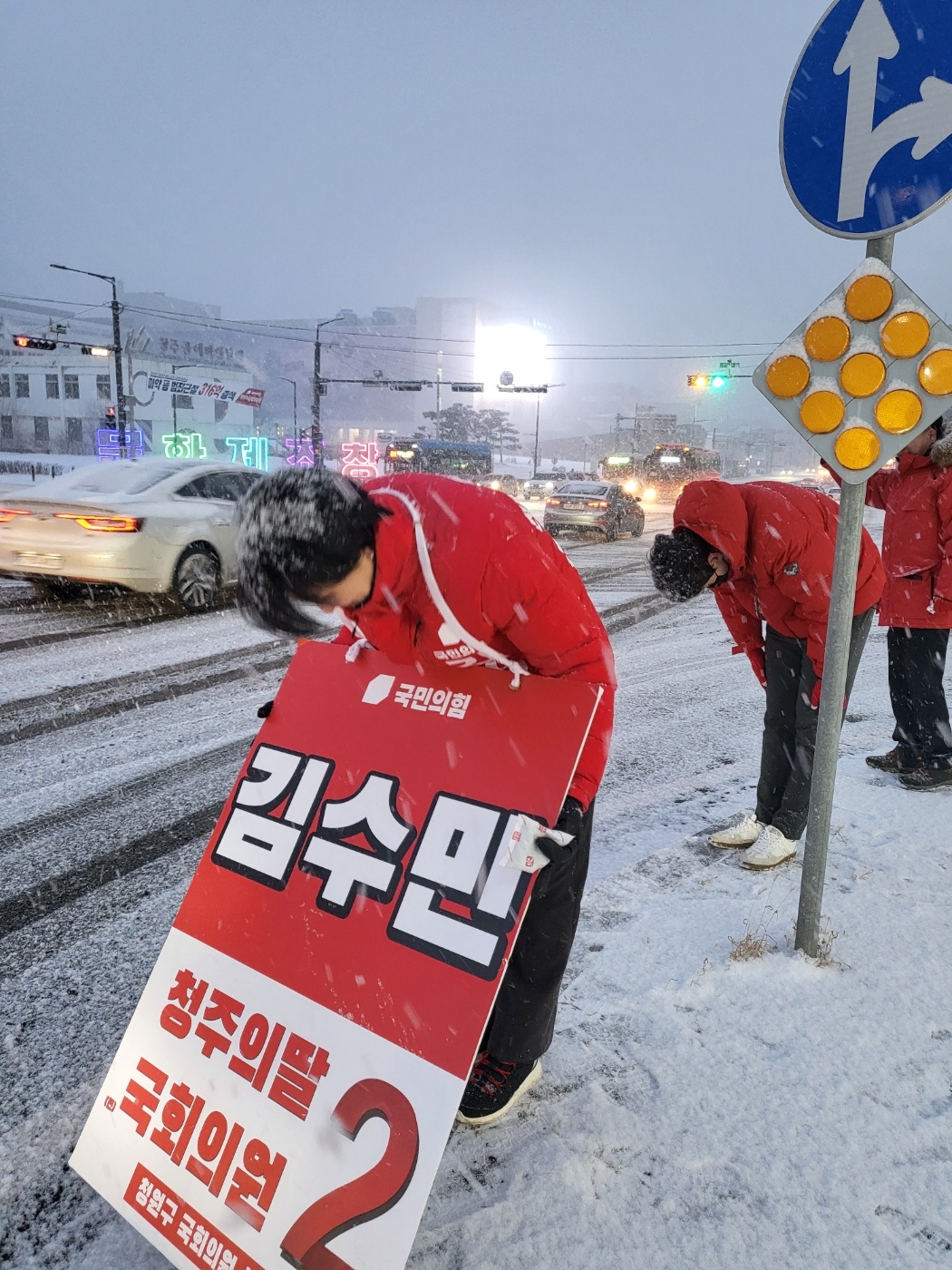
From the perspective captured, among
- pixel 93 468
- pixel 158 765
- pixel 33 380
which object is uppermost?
pixel 33 380

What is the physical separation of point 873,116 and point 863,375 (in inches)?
24.5

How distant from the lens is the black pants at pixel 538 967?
172 cm

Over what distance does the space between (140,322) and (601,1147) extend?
125 meters

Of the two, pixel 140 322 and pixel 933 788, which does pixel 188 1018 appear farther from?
pixel 140 322

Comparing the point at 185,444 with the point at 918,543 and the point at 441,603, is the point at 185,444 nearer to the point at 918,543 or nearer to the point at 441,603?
the point at 918,543

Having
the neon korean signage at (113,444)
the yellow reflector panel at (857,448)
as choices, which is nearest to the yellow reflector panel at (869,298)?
the yellow reflector panel at (857,448)

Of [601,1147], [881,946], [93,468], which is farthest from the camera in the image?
[93,468]

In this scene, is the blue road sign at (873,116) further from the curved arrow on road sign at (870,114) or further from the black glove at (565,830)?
the black glove at (565,830)

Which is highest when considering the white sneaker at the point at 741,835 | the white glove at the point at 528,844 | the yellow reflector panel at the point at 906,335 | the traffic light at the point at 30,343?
the traffic light at the point at 30,343

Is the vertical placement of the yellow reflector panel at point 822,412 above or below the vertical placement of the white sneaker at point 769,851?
above

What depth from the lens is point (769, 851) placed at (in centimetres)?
291

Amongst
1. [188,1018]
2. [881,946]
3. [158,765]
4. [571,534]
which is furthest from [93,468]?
[571,534]

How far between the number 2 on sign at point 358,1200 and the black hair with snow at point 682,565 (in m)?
1.72

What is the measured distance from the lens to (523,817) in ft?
4.68
